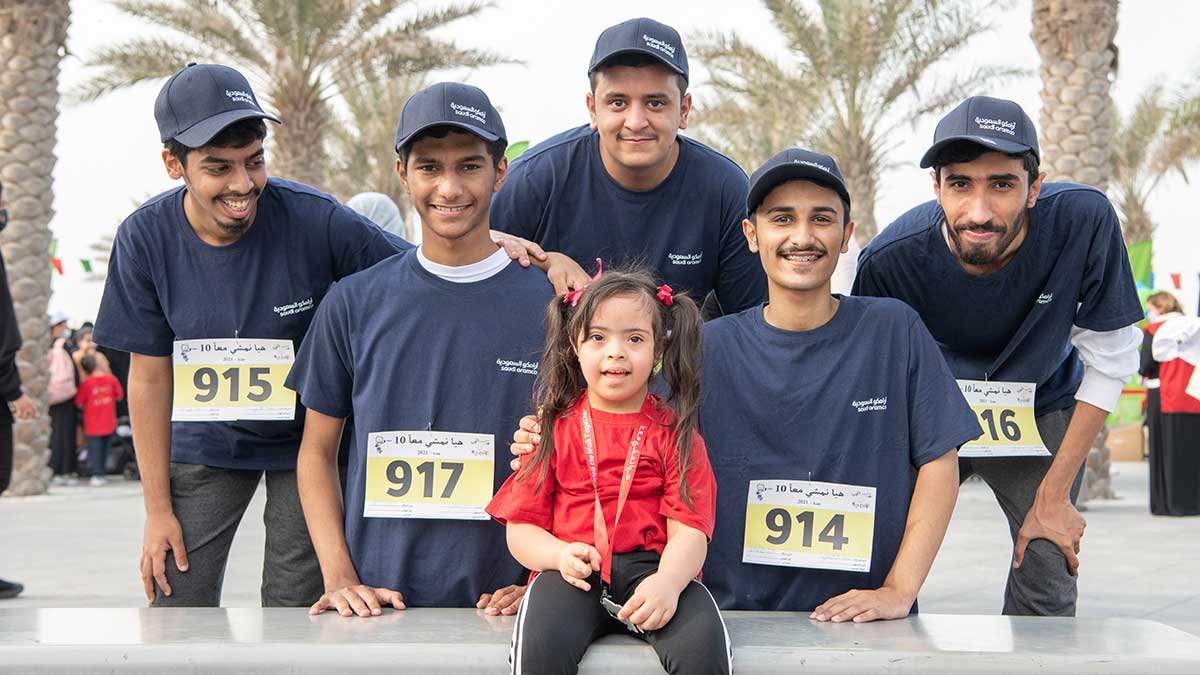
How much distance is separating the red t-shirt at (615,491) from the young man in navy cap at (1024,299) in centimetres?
138

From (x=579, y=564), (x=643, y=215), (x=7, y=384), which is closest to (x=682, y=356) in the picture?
(x=579, y=564)

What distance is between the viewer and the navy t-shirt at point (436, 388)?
367 centimetres

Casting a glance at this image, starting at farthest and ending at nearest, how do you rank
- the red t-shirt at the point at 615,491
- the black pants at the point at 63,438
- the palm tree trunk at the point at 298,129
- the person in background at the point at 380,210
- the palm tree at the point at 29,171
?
the palm tree trunk at the point at 298,129
the black pants at the point at 63,438
the palm tree at the point at 29,171
the person in background at the point at 380,210
the red t-shirt at the point at 615,491

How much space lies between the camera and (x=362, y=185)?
27047 millimetres

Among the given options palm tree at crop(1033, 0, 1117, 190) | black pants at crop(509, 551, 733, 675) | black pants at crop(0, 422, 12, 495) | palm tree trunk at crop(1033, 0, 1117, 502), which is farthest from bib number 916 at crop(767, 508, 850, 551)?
palm tree at crop(1033, 0, 1117, 190)

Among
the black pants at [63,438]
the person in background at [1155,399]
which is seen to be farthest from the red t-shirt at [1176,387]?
the black pants at [63,438]

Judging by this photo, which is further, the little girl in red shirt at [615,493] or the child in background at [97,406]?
the child in background at [97,406]

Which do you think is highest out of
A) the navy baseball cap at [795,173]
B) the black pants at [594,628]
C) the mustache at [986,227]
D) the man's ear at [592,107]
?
the man's ear at [592,107]

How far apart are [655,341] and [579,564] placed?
2.13 ft

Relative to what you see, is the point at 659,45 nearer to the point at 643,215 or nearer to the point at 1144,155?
the point at 643,215

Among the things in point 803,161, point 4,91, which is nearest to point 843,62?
point 4,91

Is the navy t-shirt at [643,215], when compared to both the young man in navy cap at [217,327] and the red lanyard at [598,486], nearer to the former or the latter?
the young man in navy cap at [217,327]

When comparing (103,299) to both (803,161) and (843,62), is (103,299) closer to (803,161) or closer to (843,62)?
(803,161)

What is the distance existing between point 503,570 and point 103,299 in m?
1.58
